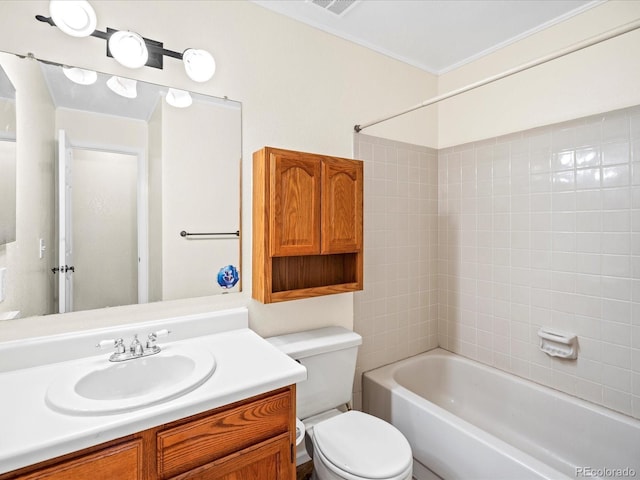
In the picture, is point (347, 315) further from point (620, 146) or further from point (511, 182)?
point (620, 146)

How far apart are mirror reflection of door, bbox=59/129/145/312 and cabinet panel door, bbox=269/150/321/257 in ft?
1.89

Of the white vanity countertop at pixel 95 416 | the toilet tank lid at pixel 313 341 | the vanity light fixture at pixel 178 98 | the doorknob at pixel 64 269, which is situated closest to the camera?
the white vanity countertop at pixel 95 416

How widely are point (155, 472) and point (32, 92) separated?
1358 millimetres

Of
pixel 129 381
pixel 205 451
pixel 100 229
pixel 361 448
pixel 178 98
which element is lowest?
pixel 361 448

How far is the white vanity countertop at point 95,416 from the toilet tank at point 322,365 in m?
0.30

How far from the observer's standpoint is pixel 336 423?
5.22ft

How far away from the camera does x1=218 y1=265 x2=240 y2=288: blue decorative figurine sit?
63.2 inches

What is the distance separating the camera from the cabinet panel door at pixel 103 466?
2.71 ft

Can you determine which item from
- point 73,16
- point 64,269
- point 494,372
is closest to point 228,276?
point 64,269

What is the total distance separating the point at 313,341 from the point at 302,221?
23.7 inches

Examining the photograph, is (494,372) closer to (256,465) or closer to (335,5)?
(256,465)

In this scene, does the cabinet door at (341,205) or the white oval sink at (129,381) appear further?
the cabinet door at (341,205)

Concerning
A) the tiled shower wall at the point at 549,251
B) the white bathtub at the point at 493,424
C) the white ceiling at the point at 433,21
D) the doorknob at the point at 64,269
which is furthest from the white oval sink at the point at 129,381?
the tiled shower wall at the point at 549,251

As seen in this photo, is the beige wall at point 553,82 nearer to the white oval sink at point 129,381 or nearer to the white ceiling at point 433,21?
the white ceiling at point 433,21
